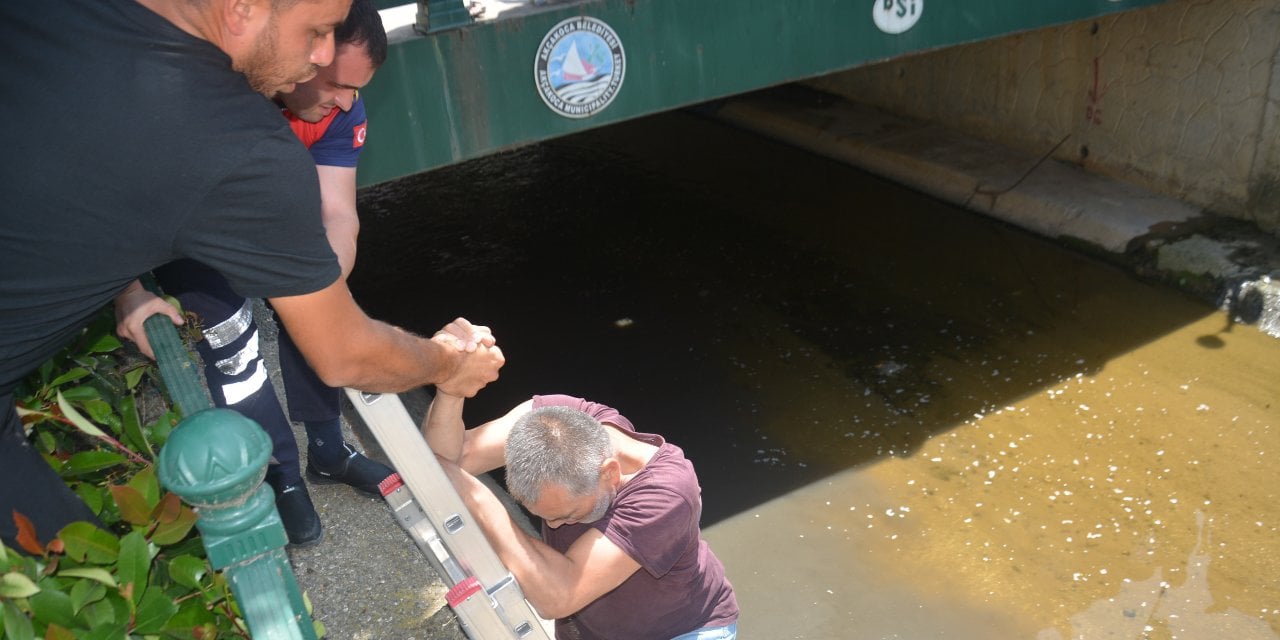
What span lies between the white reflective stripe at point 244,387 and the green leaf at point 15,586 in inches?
52.5

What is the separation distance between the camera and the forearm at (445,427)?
238cm

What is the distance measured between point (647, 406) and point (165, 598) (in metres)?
4.49

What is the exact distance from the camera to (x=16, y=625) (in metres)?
1.56

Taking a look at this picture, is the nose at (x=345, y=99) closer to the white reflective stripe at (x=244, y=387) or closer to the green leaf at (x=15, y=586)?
the white reflective stripe at (x=244, y=387)

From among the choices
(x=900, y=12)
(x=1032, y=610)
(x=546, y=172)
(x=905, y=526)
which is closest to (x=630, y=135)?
(x=546, y=172)

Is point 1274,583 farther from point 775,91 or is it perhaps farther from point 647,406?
point 775,91

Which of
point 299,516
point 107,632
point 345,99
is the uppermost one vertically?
point 345,99

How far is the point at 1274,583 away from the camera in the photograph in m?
4.53

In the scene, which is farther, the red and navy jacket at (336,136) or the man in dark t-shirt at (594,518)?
the red and navy jacket at (336,136)

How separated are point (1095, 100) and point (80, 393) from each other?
24.5 ft

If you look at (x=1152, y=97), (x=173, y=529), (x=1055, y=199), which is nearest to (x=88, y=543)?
(x=173, y=529)

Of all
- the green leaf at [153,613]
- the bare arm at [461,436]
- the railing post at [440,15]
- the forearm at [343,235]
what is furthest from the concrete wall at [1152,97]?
the green leaf at [153,613]

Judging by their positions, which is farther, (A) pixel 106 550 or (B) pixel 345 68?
(B) pixel 345 68

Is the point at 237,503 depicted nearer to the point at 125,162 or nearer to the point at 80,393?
the point at 125,162
